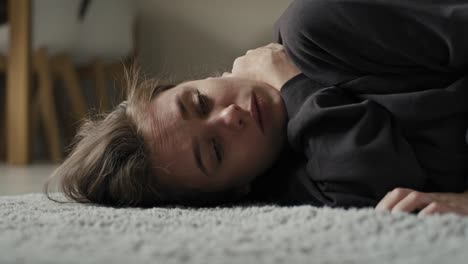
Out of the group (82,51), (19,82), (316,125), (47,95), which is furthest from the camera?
(82,51)

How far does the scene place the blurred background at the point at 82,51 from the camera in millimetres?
2277

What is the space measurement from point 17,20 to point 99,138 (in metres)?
1.56

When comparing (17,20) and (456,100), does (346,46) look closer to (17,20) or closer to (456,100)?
(456,100)

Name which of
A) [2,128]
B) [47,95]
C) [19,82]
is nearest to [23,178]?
[19,82]

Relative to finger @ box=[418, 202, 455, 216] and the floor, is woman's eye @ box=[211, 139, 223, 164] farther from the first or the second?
the floor

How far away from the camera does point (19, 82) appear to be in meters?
2.30

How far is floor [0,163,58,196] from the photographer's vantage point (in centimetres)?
135

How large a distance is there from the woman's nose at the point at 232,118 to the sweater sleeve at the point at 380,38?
0.11 m

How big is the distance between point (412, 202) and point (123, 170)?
1.26 ft

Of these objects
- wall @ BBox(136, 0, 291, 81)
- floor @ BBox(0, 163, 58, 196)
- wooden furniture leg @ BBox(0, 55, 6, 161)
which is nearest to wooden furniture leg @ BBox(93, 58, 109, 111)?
wall @ BBox(136, 0, 291, 81)

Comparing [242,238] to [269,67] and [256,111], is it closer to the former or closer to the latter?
[256,111]

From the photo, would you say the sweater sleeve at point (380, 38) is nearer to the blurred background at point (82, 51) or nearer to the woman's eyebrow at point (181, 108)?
the woman's eyebrow at point (181, 108)

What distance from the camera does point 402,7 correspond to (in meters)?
0.77

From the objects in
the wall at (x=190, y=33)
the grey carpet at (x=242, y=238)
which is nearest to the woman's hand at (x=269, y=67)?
the grey carpet at (x=242, y=238)
